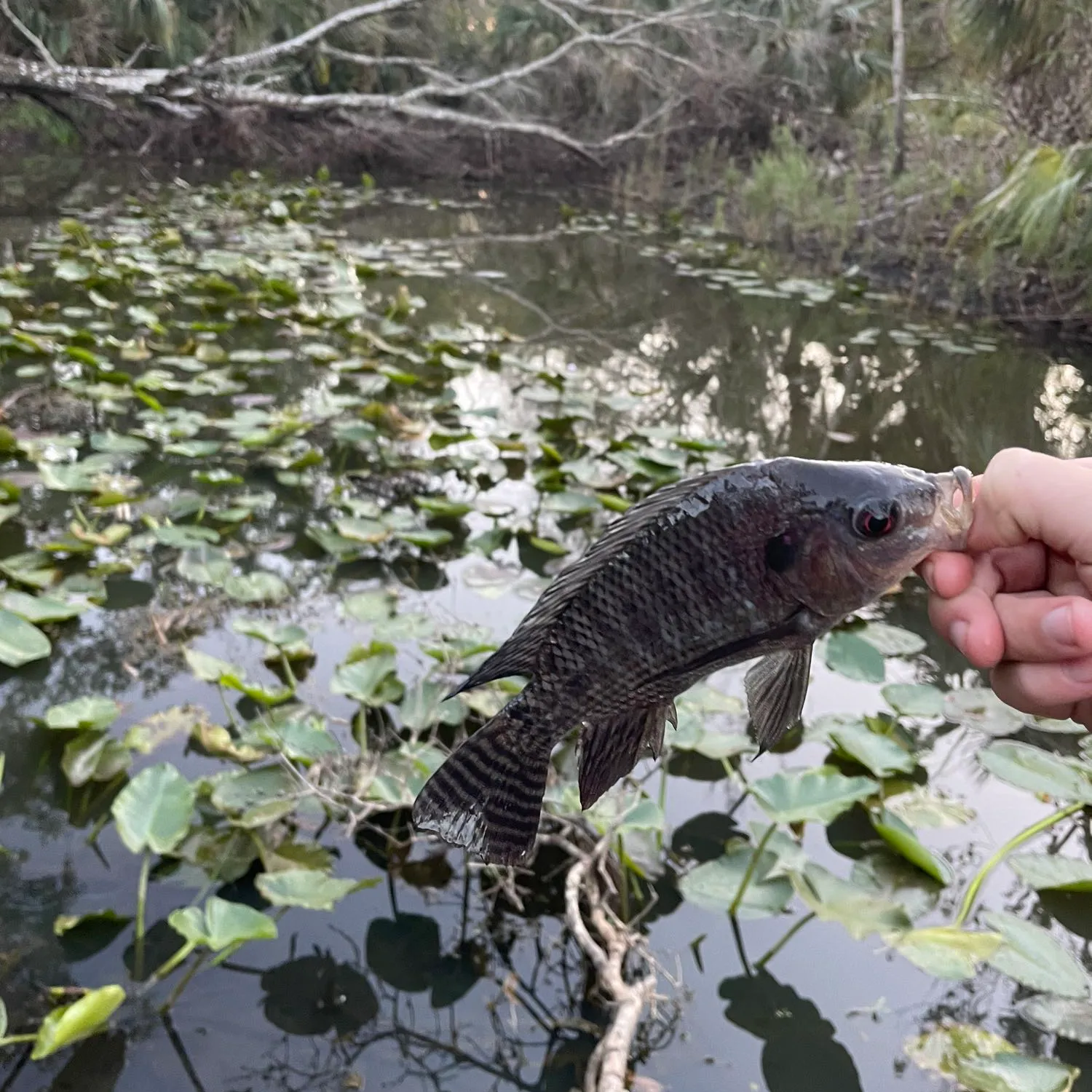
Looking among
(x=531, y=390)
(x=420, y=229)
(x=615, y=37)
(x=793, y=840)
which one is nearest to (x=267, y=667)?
(x=793, y=840)

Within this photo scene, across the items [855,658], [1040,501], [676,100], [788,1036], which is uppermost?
[676,100]

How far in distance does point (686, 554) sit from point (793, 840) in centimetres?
117

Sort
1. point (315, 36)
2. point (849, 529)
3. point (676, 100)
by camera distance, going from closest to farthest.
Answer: point (849, 529) → point (315, 36) → point (676, 100)

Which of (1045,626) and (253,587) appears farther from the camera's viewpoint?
(253,587)

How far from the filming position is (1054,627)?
113 cm

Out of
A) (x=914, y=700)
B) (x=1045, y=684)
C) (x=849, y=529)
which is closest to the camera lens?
(x=849, y=529)

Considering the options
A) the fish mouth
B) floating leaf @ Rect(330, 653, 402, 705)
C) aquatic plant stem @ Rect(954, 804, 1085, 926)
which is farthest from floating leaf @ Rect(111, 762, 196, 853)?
aquatic plant stem @ Rect(954, 804, 1085, 926)

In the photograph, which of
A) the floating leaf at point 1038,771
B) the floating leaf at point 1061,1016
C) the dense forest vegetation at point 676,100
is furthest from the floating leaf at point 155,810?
the dense forest vegetation at point 676,100

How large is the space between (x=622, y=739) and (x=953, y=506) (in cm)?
40

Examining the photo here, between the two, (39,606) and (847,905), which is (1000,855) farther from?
(39,606)

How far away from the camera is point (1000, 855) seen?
5.96ft

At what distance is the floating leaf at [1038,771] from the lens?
2.00 meters

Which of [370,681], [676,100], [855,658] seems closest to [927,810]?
[855,658]

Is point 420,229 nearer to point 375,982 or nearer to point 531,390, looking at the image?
point 531,390
